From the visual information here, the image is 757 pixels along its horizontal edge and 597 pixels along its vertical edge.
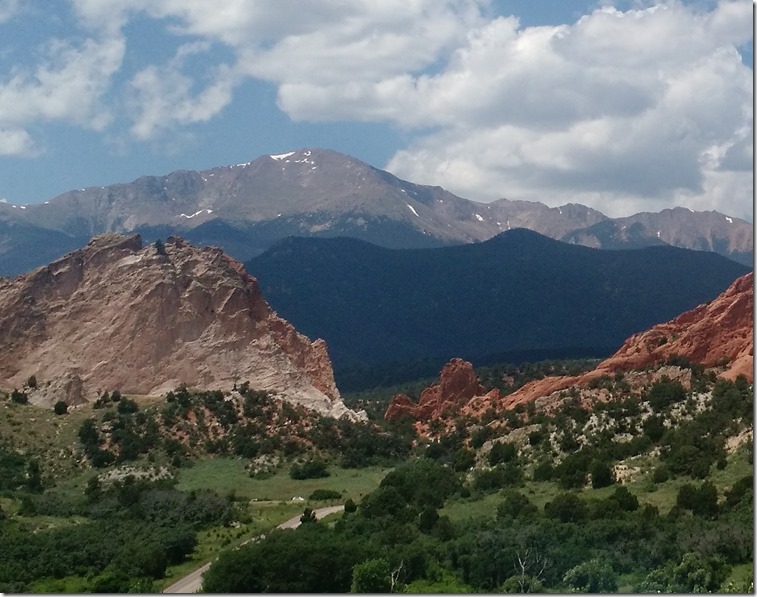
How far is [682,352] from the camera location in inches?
2552

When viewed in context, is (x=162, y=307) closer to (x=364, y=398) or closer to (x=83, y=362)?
(x=83, y=362)

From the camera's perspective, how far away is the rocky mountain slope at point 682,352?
6072 cm

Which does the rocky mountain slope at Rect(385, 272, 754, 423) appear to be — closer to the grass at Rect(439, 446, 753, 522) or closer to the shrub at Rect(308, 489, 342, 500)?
the grass at Rect(439, 446, 753, 522)

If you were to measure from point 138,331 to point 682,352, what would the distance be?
1437 inches

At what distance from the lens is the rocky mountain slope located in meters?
60.7

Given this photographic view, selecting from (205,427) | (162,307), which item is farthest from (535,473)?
(162,307)

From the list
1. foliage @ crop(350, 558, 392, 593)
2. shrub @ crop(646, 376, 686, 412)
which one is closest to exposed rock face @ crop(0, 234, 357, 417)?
shrub @ crop(646, 376, 686, 412)

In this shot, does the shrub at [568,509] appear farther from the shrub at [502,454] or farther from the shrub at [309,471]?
the shrub at [309,471]

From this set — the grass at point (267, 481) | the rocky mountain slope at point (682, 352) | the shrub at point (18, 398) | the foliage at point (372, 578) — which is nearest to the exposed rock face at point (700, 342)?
the rocky mountain slope at point (682, 352)

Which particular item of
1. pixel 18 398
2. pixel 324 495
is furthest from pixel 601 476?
pixel 18 398

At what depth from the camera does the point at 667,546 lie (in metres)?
30.2

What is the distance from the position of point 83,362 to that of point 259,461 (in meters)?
18.6

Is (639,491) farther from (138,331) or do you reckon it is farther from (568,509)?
(138,331)

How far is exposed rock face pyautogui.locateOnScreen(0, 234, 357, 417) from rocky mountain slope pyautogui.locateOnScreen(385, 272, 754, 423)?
12.5m
